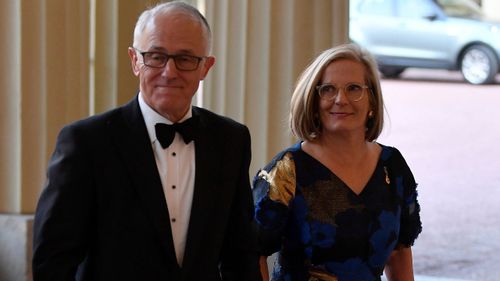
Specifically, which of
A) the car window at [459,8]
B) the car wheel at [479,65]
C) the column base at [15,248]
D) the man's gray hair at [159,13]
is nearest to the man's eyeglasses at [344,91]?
the man's gray hair at [159,13]

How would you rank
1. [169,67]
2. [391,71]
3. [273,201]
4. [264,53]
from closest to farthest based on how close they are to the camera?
1. [169,67]
2. [273,201]
3. [264,53]
4. [391,71]

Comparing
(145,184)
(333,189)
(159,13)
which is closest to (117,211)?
(145,184)

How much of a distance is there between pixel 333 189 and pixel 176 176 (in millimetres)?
720

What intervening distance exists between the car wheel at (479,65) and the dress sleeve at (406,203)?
7.87 m

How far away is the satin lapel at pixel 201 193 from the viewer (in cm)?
217

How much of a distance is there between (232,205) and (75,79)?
1179 millimetres

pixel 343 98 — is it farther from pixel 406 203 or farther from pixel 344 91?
pixel 406 203

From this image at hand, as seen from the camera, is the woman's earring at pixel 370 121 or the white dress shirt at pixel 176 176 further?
the woman's earring at pixel 370 121

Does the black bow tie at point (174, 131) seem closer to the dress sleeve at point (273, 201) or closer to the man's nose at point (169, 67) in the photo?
the man's nose at point (169, 67)

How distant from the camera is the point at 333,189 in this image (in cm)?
278

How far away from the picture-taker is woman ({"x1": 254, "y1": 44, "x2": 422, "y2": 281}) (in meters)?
2.73

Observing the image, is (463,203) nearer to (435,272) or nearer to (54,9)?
(435,272)

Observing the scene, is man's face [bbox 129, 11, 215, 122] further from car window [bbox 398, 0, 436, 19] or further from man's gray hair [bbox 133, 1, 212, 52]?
car window [bbox 398, 0, 436, 19]

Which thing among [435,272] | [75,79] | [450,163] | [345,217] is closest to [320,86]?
[345,217]
